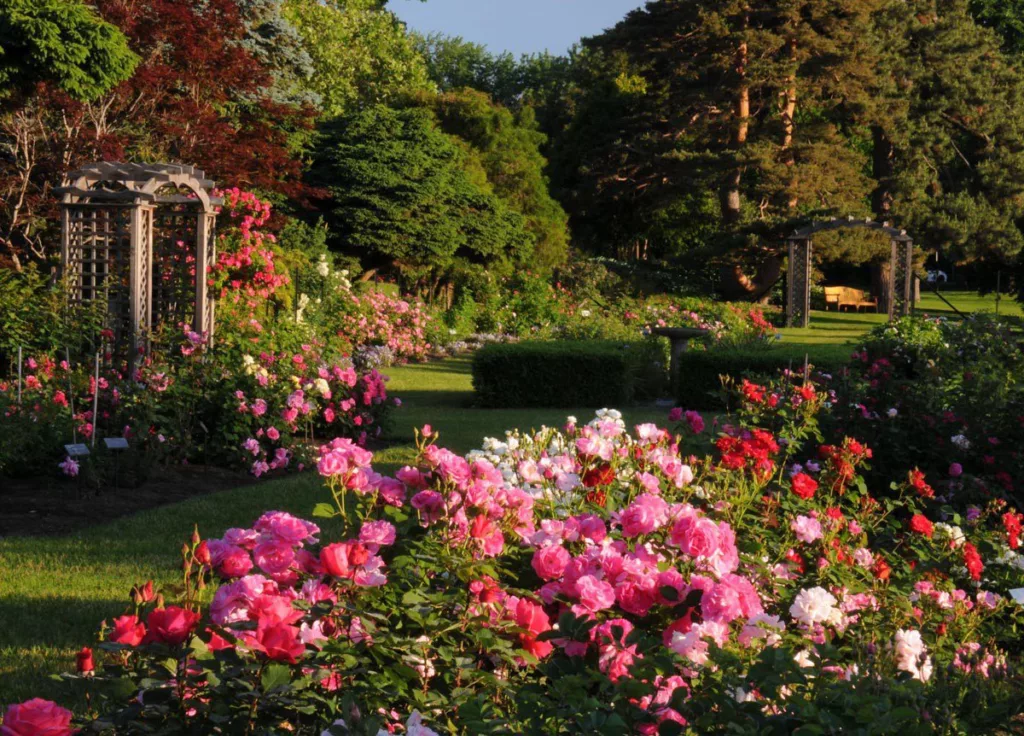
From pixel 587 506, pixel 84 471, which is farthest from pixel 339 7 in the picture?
pixel 587 506

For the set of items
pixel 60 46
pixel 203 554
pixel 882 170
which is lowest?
pixel 203 554

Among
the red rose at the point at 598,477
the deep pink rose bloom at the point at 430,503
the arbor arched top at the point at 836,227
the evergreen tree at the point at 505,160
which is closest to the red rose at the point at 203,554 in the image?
the deep pink rose bloom at the point at 430,503

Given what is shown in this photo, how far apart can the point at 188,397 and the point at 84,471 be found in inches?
39.1

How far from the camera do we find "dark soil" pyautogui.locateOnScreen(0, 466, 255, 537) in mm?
5711

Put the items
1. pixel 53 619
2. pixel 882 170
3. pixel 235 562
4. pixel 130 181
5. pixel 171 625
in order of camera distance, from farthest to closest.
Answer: pixel 882 170 → pixel 130 181 → pixel 53 619 → pixel 235 562 → pixel 171 625

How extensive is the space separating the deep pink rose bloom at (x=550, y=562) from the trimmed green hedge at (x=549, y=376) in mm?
9369

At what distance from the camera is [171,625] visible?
187cm

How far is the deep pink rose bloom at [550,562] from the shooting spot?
225cm

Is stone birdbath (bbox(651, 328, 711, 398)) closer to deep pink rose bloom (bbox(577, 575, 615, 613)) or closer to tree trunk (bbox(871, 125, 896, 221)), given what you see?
deep pink rose bloom (bbox(577, 575, 615, 613))

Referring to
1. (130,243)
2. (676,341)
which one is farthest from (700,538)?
(676,341)

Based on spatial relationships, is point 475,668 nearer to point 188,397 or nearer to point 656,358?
point 188,397

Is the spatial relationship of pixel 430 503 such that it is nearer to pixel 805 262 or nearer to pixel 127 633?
pixel 127 633

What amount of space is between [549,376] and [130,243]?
4.34m

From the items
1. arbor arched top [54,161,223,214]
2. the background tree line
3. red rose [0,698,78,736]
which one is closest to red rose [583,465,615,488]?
red rose [0,698,78,736]
